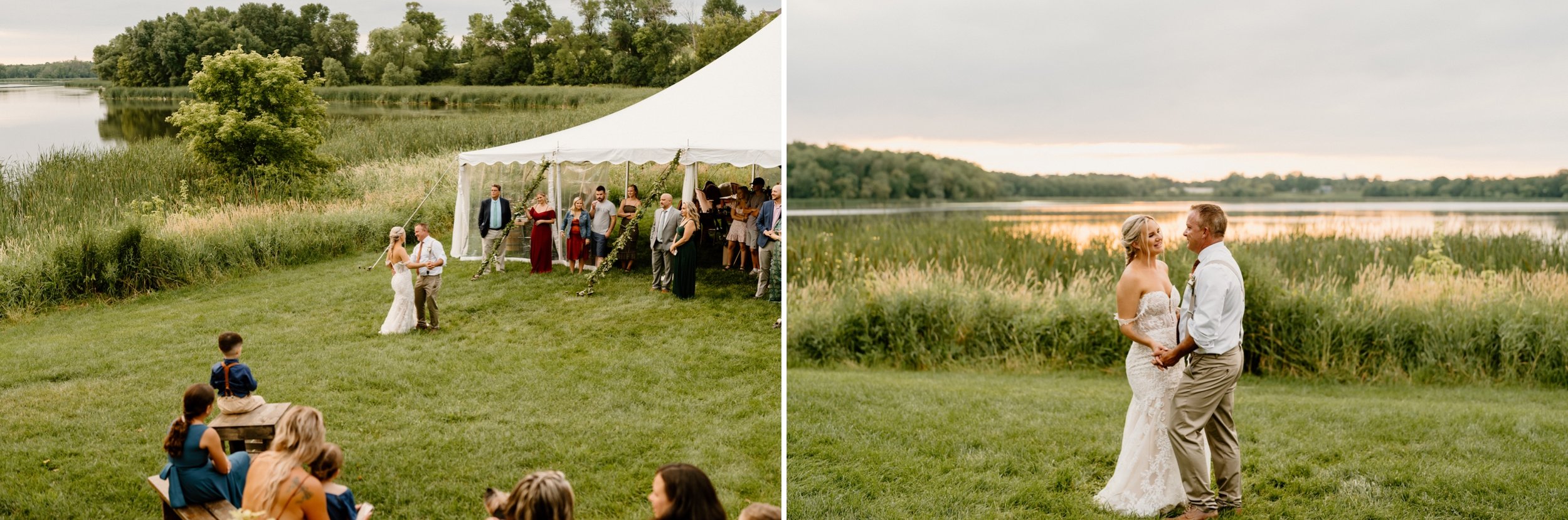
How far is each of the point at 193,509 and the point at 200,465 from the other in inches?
7.2

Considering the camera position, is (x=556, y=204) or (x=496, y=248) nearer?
(x=496, y=248)

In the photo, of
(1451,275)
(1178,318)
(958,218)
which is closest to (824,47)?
(958,218)

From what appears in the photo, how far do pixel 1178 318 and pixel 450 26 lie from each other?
4077mm

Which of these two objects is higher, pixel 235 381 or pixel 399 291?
pixel 399 291

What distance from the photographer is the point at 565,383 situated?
4.79 meters

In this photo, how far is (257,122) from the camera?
5.40m

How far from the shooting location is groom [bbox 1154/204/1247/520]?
402cm

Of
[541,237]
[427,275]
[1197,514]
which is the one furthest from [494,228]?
[1197,514]

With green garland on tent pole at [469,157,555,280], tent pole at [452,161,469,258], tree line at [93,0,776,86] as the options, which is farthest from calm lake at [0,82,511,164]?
green garland on tent pole at [469,157,555,280]

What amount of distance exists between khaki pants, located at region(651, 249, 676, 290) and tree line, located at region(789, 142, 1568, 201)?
9740mm

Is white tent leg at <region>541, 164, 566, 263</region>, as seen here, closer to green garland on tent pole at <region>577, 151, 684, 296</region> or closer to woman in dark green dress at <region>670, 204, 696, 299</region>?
green garland on tent pole at <region>577, 151, 684, 296</region>

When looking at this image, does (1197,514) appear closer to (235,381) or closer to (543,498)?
(543,498)

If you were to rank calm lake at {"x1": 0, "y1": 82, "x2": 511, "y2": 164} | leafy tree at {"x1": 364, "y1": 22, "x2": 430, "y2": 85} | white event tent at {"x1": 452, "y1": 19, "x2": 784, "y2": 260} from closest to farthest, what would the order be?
calm lake at {"x1": 0, "y1": 82, "x2": 511, "y2": 164} < leafy tree at {"x1": 364, "y1": 22, "x2": 430, "y2": 85} < white event tent at {"x1": 452, "y1": 19, "x2": 784, "y2": 260}

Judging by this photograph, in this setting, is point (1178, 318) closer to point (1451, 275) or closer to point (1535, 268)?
point (1451, 275)
